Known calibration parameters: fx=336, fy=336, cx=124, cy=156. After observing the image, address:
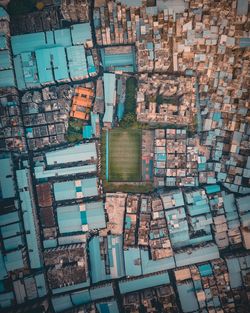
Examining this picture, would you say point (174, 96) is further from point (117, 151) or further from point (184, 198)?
point (184, 198)

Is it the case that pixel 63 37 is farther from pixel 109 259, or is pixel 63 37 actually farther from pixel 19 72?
pixel 109 259

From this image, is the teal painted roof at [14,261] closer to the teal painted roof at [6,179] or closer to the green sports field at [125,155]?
the teal painted roof at [6,179]

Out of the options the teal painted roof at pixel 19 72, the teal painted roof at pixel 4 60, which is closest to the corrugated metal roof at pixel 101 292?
the teal painted roof at pixel 19 72

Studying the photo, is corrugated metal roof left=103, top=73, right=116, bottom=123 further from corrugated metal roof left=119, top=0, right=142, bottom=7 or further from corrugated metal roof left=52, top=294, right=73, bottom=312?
corrugated metal roof left=52, top=294, right=73, bottom=312

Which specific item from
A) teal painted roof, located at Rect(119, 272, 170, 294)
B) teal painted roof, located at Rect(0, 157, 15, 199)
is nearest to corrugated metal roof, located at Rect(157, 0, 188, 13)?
teal painted roof, located at Rect(0, 157, 15, 199)

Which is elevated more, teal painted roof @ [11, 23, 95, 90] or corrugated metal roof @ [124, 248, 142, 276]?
teal painted roof @ [11, 23, 95, 90]

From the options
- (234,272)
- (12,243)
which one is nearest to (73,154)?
(12,243)

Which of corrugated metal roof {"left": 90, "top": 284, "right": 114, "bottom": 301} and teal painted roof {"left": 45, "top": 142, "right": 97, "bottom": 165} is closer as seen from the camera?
corrugated metal roof {"left": 90, "top": 284, "right": 114, "bottom": 301}
